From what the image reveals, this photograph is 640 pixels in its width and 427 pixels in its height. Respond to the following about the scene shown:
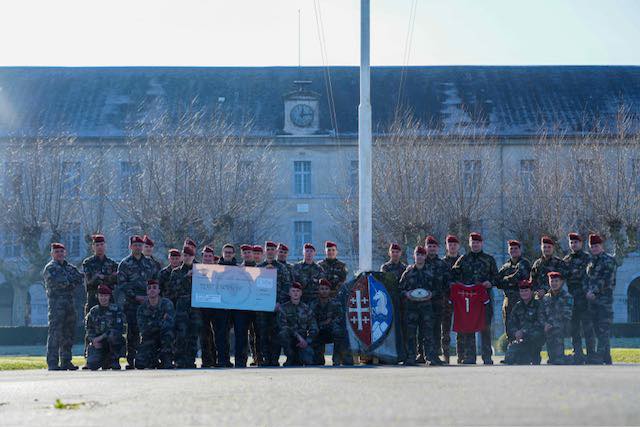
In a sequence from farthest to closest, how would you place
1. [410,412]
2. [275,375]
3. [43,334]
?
1. [43,334]
2. [275,375]
3. [410,412]

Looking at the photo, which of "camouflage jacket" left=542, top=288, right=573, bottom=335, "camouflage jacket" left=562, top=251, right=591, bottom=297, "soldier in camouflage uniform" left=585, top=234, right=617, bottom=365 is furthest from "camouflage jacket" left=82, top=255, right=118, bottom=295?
"soldier in camouflage uniform" left=585, top=234, right=617, bottom=365

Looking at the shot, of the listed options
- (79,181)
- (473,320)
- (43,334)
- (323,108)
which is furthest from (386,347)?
(323,108)

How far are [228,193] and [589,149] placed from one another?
1369cm

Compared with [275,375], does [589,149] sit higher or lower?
higher

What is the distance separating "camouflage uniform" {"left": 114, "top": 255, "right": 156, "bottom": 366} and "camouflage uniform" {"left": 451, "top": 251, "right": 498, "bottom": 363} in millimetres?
4827

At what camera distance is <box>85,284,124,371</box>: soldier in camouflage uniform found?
17.5 meters

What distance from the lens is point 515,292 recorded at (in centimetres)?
1820

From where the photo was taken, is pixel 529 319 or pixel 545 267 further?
pixel 545 267

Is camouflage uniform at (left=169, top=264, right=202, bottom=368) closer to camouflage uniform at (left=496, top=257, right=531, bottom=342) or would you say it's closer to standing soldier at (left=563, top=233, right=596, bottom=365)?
camouflage uniform at (left=496, top=257, right=531, bottom=342)

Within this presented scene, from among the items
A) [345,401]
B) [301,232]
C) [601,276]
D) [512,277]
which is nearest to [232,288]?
[512,277]

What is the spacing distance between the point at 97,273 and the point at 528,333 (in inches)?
264

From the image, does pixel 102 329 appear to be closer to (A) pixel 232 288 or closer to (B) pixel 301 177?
(A) pixel 232 288

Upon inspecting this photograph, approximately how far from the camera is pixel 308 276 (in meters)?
18.8

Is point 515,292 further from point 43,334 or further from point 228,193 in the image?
point 228,193
